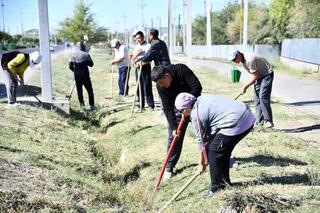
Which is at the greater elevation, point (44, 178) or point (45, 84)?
point (45, 84)

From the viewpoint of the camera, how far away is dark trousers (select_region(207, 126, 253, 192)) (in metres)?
5.12

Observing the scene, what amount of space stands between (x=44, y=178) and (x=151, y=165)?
1.94 m

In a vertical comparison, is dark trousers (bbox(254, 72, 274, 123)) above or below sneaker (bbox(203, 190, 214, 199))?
above

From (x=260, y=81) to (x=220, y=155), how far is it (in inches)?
162

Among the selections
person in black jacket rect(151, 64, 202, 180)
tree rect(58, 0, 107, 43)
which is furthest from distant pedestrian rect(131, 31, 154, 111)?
tree rect(58, 0, 107, 43)

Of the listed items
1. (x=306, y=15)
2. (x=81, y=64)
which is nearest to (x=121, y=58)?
(x=81, y=64)

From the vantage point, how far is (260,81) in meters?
8.99

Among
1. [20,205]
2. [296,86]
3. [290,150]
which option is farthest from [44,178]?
[296,86]

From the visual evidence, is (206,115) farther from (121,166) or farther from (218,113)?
(121,166)

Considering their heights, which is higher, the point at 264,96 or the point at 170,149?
the point at 264,96

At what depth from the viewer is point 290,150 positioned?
299 inches

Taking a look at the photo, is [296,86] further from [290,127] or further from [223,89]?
[290,127]

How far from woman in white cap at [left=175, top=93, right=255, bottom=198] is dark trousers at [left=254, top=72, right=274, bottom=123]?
3.93 metres

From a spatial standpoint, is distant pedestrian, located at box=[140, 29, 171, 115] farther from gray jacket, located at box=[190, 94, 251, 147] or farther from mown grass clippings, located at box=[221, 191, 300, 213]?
mown grass clippings, located at box=[221, 191, 300, 213]
